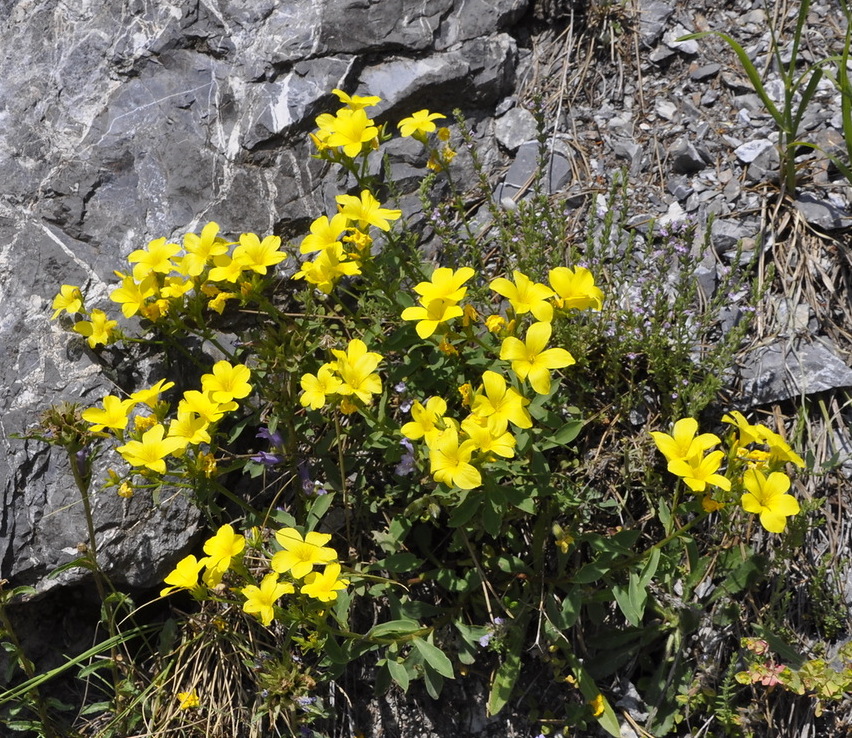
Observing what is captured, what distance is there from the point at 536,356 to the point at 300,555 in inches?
Answer: 41.2

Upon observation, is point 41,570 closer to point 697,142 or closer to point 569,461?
point 569,461

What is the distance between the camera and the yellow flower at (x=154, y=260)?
3217mm

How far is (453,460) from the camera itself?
8.38 feet

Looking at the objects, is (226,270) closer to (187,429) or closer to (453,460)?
(187,429)

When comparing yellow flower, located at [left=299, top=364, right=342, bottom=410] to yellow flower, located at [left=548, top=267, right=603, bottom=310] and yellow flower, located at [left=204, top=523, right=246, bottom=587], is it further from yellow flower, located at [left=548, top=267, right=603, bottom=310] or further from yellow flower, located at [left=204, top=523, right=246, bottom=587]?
yellow flower, located at [left=548, top=267, right=603, bottom=310]

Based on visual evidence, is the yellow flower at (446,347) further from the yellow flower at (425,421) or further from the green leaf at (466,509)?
the green leaf at (466,509)

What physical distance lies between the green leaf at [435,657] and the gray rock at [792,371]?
5.79 feet

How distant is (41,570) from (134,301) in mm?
1240

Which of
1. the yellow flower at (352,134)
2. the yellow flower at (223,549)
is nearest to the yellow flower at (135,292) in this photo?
the yellow flower at (352,134)

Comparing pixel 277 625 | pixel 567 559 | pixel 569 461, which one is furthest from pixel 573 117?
pixel 277 625

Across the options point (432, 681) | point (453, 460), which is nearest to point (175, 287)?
point (453, 460)

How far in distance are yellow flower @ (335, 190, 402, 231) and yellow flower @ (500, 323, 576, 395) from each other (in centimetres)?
78

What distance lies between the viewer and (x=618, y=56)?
4.38 metres

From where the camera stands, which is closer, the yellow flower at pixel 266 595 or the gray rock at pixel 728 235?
the yellow flower at pixel 266 595
